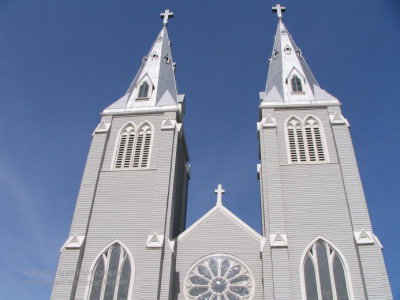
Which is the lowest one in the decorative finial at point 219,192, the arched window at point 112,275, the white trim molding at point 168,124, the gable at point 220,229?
the arched window at point 112,275

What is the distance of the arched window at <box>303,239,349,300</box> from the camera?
49.6 feet

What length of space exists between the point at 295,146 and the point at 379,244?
19.5 ft

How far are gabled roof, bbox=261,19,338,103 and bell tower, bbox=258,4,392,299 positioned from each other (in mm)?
107

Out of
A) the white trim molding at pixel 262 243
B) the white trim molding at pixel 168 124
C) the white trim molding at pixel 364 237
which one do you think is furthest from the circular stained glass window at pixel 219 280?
the white trim molding at pixel 168 124

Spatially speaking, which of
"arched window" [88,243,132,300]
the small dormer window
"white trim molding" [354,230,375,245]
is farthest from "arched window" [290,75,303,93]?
"arched window" [88,243,132,300]

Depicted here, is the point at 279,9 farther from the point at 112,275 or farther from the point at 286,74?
the point at 112,275

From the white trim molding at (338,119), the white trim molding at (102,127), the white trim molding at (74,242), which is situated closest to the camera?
the white trim molding at (74,242)

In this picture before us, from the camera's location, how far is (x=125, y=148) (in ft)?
67.6

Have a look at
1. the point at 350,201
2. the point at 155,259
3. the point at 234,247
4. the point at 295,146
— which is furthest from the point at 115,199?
the point at 350,201

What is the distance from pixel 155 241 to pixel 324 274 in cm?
654

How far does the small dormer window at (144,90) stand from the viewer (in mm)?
23609

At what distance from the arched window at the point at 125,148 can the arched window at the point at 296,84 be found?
9.09 meters

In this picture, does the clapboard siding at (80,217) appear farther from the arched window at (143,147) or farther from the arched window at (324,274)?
the arched window at (324,274)

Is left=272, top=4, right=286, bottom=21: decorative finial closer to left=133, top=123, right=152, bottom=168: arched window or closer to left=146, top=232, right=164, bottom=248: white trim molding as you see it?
left=133, top=123, right=152, bottom=168: arched window
